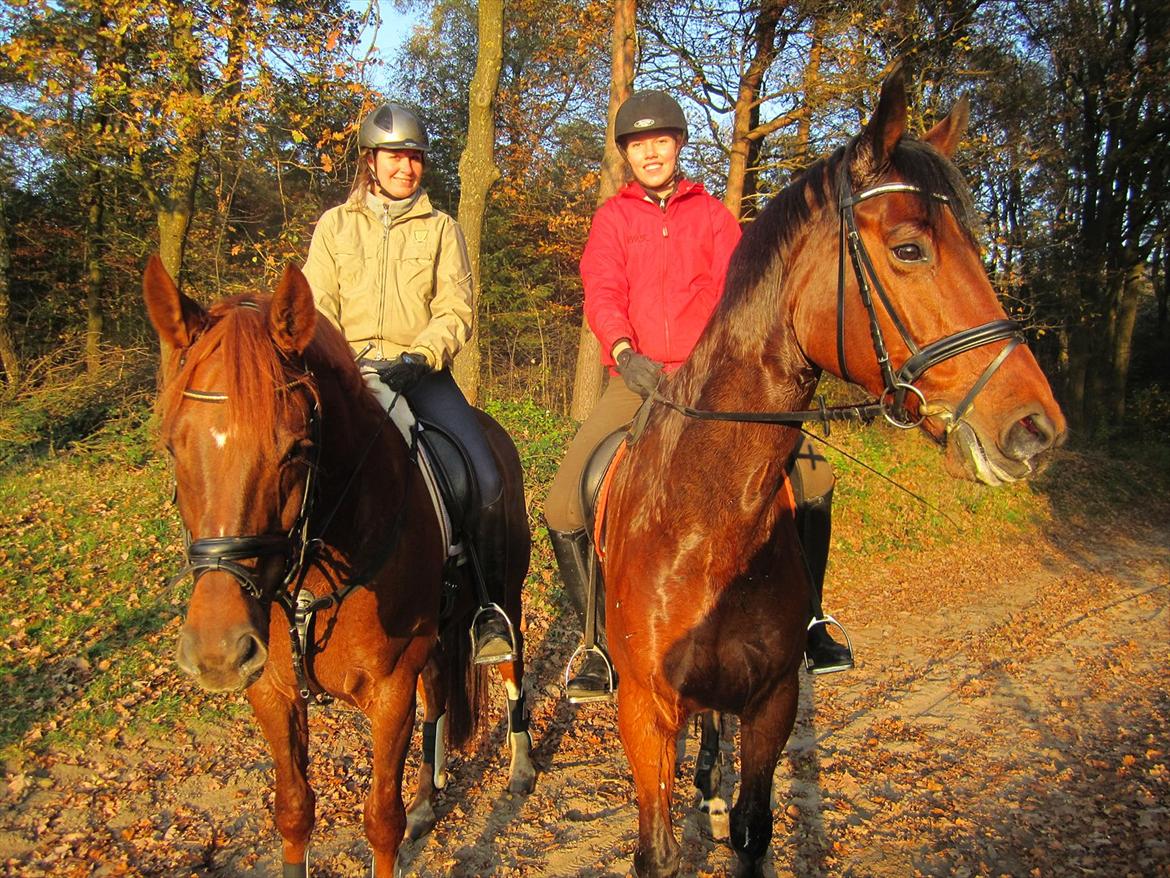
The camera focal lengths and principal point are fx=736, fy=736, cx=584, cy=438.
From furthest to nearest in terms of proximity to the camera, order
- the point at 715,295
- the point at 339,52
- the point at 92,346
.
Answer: the point at 92,346
the point at 339,52
the point at 715,295

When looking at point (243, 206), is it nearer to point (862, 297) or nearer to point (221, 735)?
point (221, 735)

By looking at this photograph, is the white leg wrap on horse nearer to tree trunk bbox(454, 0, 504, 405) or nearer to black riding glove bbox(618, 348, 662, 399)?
black riding glove bbox(618, 348, 662, 399)

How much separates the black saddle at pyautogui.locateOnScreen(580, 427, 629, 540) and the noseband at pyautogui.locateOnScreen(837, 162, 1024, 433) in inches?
60.3

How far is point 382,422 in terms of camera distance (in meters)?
3.33

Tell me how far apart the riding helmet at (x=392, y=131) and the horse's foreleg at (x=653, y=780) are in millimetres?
3011

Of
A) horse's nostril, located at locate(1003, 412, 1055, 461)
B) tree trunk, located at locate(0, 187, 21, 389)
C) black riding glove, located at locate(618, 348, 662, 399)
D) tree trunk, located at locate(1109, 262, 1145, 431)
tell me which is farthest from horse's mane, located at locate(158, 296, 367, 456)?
tree trunk, located at locate(1109, 262, 1145, 431)

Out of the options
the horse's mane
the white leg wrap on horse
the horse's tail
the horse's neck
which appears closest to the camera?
the horse's mane

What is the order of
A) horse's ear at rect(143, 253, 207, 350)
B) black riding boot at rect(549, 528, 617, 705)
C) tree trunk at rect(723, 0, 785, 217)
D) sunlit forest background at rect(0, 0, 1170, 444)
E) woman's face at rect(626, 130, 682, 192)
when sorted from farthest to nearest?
tree trunk at rect(723, 0, 785, 217), sunlit forest background at rect(0, 0, 1170, 444), black riding boot at rect(549, 528, 617, 705), woman's face at rect(626, 130, 682, 192), horse's ear at rect(143, 253, 207, 350)

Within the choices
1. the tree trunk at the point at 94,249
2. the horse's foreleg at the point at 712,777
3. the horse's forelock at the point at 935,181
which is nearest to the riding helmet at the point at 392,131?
the horse's forelock at the point at 935,181

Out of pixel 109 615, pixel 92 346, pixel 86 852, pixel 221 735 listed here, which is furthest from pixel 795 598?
pixel 92 346

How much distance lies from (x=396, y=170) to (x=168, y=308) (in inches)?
82.2

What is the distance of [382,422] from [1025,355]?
8.21ft

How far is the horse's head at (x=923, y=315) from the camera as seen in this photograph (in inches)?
79.7

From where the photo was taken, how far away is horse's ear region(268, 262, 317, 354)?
2.42m
